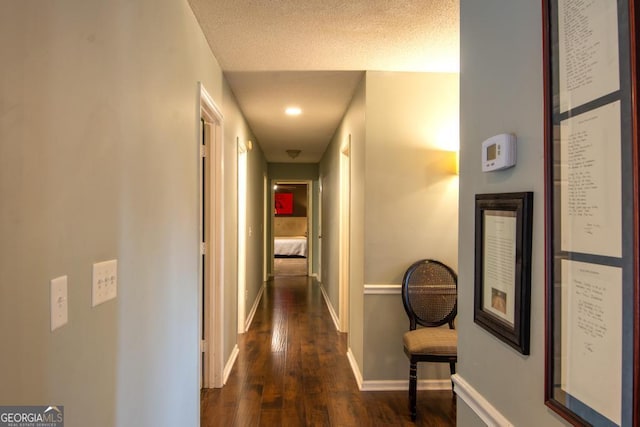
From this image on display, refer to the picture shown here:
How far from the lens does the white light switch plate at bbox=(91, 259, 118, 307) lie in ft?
3.39

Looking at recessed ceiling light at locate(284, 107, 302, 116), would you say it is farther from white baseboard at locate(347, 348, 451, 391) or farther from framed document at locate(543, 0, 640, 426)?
framed document at locate(543, 0, 640, 426)

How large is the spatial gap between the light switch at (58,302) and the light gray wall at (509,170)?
1135 mm

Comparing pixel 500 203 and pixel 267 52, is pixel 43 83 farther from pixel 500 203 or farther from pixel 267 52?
pixel 267 52

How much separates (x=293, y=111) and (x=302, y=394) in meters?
2.73

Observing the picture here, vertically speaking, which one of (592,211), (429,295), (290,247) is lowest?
(290,247)

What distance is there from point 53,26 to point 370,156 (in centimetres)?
221

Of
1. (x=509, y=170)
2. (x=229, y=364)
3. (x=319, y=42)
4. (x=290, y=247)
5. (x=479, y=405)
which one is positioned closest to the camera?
(x=509, y=170)

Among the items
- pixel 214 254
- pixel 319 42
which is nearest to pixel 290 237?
pixel 214 254

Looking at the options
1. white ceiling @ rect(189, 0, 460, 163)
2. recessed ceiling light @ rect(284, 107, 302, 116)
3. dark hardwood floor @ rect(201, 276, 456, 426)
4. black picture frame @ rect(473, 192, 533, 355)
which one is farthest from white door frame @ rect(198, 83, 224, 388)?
black picture frame @ rect(473, 192, 533, 355)

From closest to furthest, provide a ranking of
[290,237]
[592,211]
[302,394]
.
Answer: [592,211]
[302,394]
[290,237]

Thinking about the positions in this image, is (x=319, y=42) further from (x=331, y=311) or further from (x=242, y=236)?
(x=331, y=311)

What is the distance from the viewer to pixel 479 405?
115 centimetres

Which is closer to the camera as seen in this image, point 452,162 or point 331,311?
point 452,162

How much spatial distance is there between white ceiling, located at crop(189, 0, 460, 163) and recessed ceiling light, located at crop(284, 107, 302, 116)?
0.23 meters
